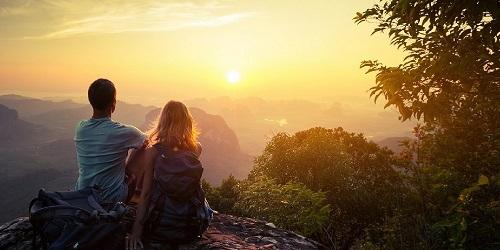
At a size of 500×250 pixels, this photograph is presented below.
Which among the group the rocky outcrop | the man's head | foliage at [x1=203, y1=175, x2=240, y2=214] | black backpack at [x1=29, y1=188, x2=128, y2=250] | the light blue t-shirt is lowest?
foliage at [x1=203, y1=175, x2=240, y2=214]

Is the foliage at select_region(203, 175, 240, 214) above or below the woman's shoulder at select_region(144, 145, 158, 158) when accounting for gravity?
below

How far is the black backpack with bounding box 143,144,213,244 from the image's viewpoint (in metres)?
4.97

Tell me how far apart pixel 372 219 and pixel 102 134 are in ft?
71.8

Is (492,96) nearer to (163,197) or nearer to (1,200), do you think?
(163,197)

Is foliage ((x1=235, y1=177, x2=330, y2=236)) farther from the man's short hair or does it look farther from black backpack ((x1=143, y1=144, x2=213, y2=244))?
the man's short hair

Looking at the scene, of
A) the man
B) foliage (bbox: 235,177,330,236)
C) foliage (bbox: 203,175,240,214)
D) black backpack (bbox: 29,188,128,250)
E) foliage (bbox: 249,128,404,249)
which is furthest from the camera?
foliage (bbox: 203,175,240,214)

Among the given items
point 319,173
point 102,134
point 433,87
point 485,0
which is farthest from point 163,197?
point 319,173

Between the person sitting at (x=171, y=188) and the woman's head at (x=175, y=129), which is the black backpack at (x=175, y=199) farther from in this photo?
the woman's head at (x=175, y=129)

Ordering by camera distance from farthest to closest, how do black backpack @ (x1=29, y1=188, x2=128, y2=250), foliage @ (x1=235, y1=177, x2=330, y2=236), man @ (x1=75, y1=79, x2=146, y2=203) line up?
1. foliage @ (x1=235, y1=177, x2=330, y2=236)
2. man @ (x1=75, y1=79, x2=146, y2=203)
3. black backpack @ (x1=29, y1=188, x2=128, y2=250)

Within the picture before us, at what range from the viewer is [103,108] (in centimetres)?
507

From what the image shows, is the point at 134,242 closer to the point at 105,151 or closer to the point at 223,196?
the point at 105,151

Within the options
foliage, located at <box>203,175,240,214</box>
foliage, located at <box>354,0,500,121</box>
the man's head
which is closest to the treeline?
foliage, located at <box>354,0,500,121</box>

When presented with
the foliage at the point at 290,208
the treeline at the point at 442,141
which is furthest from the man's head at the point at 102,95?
the foliage at the point at 290,208

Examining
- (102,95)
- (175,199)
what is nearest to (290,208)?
(175,199)
